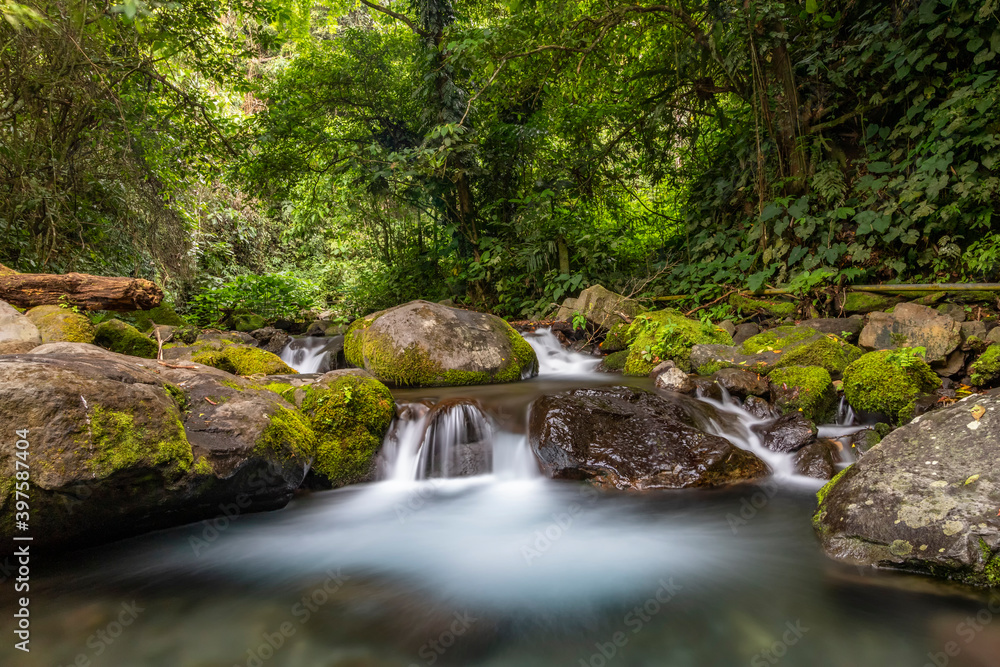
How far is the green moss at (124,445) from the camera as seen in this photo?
2652mm

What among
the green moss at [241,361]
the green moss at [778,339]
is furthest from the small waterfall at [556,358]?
the green moss at [241,361]

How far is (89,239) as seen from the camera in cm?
726

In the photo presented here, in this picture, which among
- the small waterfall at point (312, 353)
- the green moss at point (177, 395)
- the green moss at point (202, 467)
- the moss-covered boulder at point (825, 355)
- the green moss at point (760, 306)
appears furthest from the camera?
the small waterfall at point (312, 353)

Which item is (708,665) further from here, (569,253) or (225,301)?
(225,301)

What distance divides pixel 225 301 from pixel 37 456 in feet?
25.3

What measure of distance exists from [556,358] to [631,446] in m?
3.67

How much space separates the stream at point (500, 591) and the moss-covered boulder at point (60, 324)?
2729mm

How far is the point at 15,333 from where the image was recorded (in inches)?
161

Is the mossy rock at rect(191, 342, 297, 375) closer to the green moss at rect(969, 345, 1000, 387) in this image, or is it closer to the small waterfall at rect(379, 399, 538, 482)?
the small waterfall at rect(379, 399, 538, 482)

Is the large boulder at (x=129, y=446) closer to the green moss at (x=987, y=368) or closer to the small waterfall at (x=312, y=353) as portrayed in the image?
the small waterfall at (x=312, y=353)

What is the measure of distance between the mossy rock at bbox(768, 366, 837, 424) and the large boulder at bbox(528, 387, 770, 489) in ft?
2.94

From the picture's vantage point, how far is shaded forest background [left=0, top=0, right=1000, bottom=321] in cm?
579

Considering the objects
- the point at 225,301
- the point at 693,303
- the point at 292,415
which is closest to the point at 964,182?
the point at 693,303

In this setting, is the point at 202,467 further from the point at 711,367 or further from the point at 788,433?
the point at 711,367
